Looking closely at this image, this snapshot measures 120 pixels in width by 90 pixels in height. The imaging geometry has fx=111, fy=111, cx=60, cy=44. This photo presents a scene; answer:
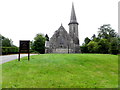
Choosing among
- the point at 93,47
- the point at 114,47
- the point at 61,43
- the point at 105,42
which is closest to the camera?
the point at 114,47

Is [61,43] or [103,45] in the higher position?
[61,43]

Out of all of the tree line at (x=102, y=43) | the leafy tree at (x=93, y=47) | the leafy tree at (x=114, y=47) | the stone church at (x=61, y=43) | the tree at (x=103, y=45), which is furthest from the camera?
the stone church at (x=61, y=43)

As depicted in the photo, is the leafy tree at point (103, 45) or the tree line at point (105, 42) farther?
the leafy tree at point (103, 45)

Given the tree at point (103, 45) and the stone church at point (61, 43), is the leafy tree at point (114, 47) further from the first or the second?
the stone church at point (61, 43)

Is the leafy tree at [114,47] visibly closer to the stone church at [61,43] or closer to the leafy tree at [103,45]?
the leafy tree at [103,45]

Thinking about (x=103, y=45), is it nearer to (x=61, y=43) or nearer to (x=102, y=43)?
(x=102, y=43)

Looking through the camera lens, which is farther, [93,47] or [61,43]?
[93,47]

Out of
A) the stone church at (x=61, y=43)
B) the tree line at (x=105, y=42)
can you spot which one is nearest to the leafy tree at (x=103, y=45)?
the tree line at (x=105, y=42)

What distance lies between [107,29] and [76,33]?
13.9 m

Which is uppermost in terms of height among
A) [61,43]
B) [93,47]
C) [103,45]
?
[61,43]

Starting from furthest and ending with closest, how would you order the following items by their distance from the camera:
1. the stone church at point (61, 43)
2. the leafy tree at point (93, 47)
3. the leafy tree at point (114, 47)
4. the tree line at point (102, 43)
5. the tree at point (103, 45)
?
the stone church at point (61, 43)
the leafy tree at point (93, 47)
the tree at point (103, 45)
the tree line at point (102, 43)
the leafy tree at point (114, 47)

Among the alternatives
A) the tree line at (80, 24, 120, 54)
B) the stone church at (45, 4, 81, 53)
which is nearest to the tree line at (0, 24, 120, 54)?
the tree line at (80, 24, 120, 54)

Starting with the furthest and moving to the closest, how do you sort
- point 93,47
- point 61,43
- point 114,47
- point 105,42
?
point 93,47
point 61,43
point 105,42
point 114,47

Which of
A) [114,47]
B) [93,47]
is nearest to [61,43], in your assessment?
[93,47]
